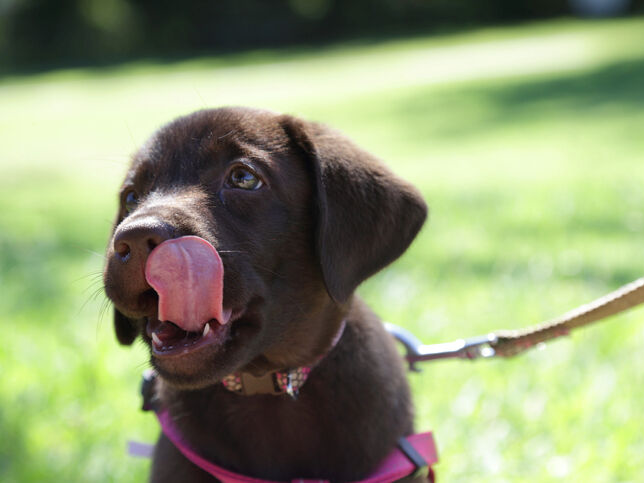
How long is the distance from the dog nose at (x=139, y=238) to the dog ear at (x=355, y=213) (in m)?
0.59

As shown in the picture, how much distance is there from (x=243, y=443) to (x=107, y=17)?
40.9 metres

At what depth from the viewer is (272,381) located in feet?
9.42

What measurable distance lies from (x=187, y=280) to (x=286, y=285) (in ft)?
1.73

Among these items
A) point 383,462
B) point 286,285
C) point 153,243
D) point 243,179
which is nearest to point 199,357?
point 153,243

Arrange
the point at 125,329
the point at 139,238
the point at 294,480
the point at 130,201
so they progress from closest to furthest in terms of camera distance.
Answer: the point at 139,238, the point at 294,480, the point at 130,201, the point at 125,329

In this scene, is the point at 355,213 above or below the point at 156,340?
above

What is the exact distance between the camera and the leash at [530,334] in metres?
2.87

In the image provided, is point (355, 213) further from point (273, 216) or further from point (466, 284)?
point (466, 284)

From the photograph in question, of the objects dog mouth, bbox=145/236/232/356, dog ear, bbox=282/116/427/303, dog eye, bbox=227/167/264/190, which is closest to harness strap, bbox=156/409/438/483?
dog mouth, bbox=145/236/232/356

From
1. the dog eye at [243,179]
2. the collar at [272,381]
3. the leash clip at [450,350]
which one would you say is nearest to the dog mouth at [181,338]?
the collar at [272,381]

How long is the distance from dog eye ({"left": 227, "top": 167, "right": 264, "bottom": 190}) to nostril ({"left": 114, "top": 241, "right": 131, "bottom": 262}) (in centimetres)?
52

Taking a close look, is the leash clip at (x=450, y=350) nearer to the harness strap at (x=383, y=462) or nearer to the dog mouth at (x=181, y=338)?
the harness strap at (x=383, y=462)

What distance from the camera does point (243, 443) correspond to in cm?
281

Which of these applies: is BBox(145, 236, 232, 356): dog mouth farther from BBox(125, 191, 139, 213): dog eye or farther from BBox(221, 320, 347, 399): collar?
BBox(125, 191, 139, 213): dog eye
